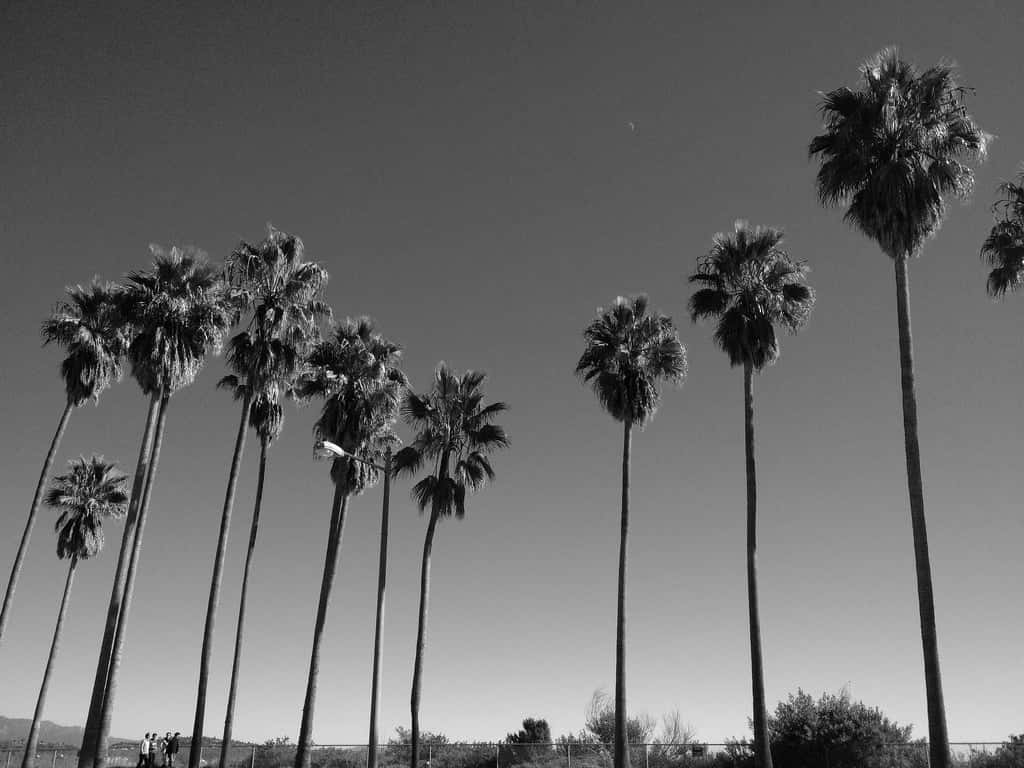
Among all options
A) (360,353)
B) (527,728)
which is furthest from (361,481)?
(527,728)

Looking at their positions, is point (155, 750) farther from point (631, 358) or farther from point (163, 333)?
point (631, 358)

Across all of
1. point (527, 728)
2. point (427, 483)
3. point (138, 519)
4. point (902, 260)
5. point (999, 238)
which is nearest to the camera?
point (902, 260)

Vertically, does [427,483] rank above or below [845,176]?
below

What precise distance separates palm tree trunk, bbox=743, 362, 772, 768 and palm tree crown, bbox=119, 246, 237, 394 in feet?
66.3

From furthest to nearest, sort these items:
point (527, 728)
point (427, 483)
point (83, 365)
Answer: point (527, 728) < point (83, 365) < point (427, 483)

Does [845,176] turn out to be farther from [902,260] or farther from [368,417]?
[368,417]

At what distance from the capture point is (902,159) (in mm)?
23359

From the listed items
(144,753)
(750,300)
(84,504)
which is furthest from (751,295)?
(84,504)

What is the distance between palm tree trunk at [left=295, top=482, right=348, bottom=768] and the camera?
32219 mm

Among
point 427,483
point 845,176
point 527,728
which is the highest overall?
point 845,176

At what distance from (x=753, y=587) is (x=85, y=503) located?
134 feet

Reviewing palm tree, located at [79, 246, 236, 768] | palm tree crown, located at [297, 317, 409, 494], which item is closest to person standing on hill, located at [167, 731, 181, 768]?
palm tree, located at [79, 246, 236, 768]

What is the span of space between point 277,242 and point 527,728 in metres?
25.1

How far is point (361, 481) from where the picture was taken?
3678cm
